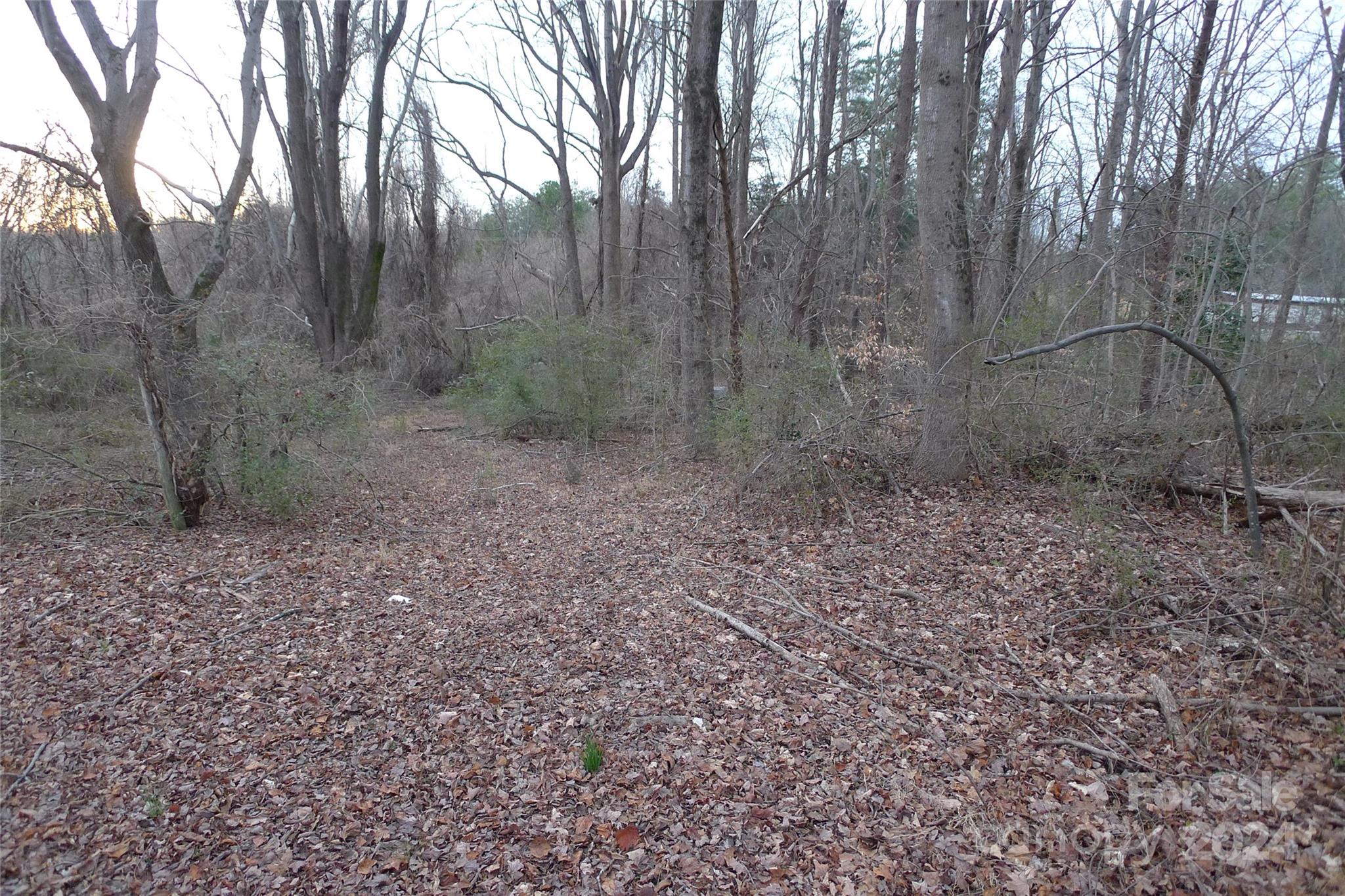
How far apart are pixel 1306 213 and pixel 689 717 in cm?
1016

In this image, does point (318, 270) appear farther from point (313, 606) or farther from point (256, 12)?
point (313, 606)

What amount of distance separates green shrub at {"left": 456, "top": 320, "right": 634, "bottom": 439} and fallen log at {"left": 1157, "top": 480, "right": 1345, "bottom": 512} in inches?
305

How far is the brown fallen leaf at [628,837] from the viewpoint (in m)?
2.72

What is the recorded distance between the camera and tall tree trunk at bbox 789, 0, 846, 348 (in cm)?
1368

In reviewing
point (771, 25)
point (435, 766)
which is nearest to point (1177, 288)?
point (435, 766)

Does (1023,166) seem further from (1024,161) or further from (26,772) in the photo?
(26,772)

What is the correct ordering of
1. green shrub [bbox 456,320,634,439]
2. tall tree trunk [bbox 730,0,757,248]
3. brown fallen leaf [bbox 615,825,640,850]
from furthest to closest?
tall tree trunk [bbox 730,0,757,248]
green shrub [bbox 456,320,634,439]
brown fallen leaf [bbox 615,825,640,850]

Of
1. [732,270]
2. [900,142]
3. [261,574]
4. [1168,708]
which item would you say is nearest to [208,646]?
[261,574]

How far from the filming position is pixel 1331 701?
291 centimetres

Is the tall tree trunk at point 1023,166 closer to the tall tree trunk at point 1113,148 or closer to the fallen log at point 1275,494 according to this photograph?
the tall tree trunk at point 1113,148

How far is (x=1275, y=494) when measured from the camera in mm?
4699

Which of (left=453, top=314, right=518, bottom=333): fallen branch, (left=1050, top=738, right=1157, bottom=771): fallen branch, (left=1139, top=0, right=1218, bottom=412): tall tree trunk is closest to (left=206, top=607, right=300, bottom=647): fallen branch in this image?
(left=1050, top=738, right=1157, bottom=771): fallen branch

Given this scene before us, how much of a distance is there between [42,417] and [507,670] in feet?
20.4

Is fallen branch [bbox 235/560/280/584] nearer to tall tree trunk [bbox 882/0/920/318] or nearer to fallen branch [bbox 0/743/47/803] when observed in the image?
fallen branch [bbox 0/743/47/803]
